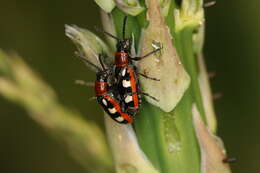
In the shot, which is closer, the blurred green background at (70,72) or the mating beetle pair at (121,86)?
the mating beetle pair at (121,86)

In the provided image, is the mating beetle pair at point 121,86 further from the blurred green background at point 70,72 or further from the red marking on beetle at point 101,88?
the blurred green background at point 70,72

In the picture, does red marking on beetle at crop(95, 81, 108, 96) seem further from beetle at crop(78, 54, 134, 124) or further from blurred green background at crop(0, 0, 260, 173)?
blurred green background at crop(0, 0, 260, 173)

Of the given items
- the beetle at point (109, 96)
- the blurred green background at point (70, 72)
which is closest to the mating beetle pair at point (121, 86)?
the beetle at point (109, 96)

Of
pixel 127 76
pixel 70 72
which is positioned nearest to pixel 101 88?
pixel 127 76

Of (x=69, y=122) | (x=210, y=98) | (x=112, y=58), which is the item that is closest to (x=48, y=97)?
(x=69, y=122)

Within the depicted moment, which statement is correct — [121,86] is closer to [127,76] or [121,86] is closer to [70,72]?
[127,76]

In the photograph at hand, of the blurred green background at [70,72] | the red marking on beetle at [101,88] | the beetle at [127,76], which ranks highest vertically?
the beetle at [127,76]

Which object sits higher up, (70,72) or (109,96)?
(109,96)
